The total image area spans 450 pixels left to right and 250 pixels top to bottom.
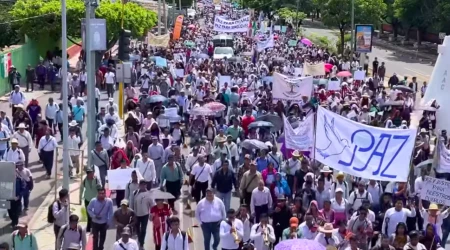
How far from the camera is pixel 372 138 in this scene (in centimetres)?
1254

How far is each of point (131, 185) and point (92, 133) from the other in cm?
475

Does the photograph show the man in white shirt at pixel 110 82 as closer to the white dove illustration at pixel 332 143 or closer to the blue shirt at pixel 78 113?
the blue shirt at pixel 78 113

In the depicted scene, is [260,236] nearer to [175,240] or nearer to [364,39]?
[175,240]

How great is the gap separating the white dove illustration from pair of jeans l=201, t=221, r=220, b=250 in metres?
1.97

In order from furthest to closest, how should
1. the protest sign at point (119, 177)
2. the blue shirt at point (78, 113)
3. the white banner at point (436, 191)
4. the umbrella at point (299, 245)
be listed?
1. the blue shirt at point (78, 113)
2. the protest sign at point (119, 177)
3. the white banner at point (436, 191)
4. the umbrella at point (299, 245)

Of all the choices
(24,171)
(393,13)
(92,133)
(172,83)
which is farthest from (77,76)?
(393,13)

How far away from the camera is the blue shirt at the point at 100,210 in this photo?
1297 centimetres

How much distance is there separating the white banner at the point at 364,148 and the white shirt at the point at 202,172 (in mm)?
2665

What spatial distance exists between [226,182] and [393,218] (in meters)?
3.23

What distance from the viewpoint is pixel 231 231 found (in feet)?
39.6

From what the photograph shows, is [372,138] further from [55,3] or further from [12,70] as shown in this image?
[55,3]

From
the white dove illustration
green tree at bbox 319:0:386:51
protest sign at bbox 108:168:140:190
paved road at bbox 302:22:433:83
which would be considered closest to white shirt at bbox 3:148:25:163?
protest sign at bbox 108:168:140:190

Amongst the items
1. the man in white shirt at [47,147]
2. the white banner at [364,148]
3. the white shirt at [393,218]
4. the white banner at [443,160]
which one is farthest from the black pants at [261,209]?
the man in white shirt at [47,147]

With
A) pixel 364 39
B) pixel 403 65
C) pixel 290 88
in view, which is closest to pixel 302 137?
pixel 290 88
